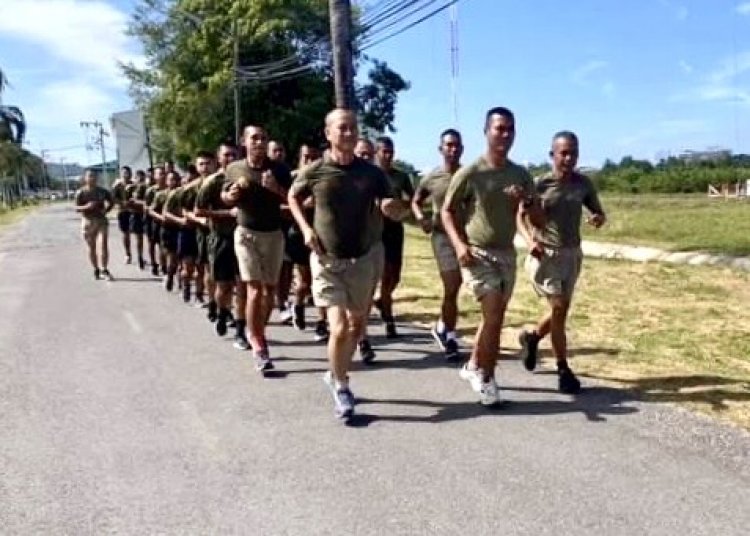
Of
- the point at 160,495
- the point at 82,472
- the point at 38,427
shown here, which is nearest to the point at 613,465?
the point at 160,495

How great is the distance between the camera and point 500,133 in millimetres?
5750

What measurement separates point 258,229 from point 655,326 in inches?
168

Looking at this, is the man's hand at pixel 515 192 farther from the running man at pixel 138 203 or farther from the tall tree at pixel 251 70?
the tall tree at pixel 251 70

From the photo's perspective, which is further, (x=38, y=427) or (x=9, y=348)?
(x=9, y=348)

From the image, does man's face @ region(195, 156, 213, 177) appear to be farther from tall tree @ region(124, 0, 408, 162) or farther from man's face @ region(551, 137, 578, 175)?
tall tree @ region(124, 0, 408, 162)

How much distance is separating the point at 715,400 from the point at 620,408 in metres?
0.72

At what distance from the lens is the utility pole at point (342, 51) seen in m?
11.6

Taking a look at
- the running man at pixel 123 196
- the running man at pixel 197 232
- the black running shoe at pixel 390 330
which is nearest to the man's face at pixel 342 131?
the running man at pixel 197 232

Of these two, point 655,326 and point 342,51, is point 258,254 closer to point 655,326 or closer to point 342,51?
point 655,326

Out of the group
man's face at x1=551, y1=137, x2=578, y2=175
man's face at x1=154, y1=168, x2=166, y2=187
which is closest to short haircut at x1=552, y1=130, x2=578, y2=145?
man's face at x1=551, y1=137, x2=578, y2=175

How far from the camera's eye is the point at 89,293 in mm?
12953

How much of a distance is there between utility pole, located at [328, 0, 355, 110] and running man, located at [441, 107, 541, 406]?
5.92 meters

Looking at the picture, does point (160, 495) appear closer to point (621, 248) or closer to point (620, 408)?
point (620, 408)

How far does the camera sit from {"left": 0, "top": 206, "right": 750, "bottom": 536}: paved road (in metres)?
4.19
